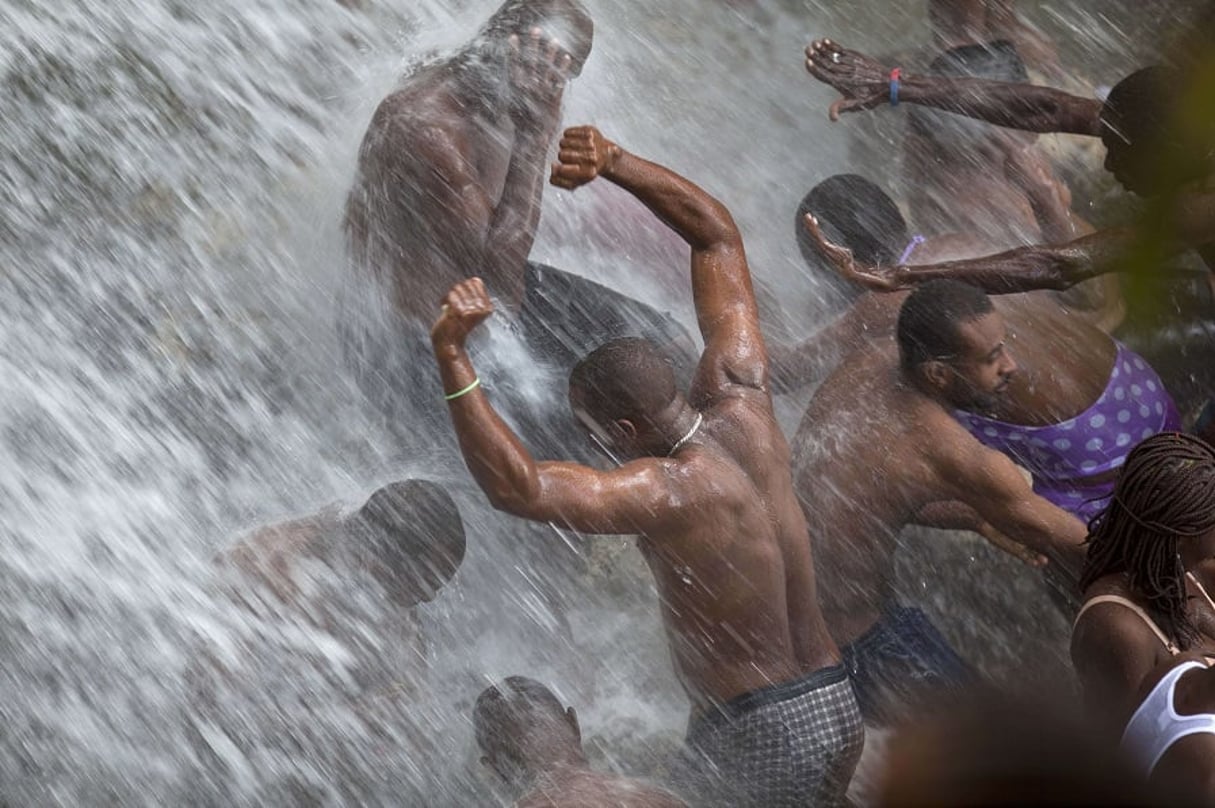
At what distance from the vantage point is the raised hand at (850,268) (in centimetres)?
421

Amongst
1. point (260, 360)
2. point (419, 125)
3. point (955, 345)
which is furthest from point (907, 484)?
point (260, 360)

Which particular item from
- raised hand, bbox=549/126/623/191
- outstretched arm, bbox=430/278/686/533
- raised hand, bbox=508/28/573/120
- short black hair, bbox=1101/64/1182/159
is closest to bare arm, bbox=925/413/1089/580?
outstretched arm, bbox=430/278/686/533

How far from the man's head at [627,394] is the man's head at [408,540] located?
0.61 meters

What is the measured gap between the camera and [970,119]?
481cm

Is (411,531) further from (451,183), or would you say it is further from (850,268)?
(850,268)

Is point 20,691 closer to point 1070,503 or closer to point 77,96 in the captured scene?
point 77,96

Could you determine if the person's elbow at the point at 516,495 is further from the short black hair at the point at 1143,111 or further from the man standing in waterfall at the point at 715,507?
the short black hair at the point at 1143,111

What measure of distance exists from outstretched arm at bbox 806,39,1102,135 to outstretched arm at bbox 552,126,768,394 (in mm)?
1043

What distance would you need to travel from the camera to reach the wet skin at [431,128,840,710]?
11.0 ft

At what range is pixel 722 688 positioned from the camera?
372 centimetres

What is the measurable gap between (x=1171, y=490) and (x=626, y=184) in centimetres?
145

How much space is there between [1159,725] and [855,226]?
2.01 m

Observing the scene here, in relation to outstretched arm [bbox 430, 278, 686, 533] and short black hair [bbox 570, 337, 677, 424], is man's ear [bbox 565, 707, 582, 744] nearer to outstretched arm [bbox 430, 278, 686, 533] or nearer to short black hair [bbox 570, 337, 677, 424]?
outstretched arm [bbox 430, 278, 686, 533]

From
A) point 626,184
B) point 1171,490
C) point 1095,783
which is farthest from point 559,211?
point 1095,783
